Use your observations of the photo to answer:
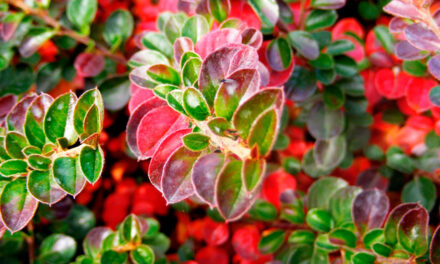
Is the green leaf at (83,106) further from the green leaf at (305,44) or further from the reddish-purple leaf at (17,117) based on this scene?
the green leaf at (305,44)

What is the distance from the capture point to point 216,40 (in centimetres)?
73

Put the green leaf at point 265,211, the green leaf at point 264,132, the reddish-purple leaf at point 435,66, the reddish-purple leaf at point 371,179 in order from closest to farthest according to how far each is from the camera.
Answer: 1. the green leaf at point 264,132
2. the reddish-purple leaf at point 435,66
3. the green leaf at point 265,211
4. the reddish-purple leaf at point 371,179

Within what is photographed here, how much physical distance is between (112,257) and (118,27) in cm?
62

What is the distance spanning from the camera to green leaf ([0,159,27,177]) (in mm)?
698

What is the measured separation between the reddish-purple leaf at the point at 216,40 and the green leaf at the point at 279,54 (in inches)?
8.1

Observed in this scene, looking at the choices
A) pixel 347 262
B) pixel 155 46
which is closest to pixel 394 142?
pixel 347 262

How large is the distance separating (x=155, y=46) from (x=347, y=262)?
0.60 meters

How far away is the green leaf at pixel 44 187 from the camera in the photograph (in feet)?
2.25

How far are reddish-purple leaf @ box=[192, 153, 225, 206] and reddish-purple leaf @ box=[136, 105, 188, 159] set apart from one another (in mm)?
111

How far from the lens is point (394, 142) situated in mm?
1256

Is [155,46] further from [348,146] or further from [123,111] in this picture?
[348,146]

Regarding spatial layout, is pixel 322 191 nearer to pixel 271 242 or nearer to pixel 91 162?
pixel 271 242

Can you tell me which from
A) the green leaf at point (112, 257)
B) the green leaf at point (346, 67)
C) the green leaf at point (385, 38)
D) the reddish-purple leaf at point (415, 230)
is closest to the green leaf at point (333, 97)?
the green leaf at point (346, 67)

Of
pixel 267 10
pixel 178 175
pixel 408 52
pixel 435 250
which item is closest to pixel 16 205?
pixel 178 175
